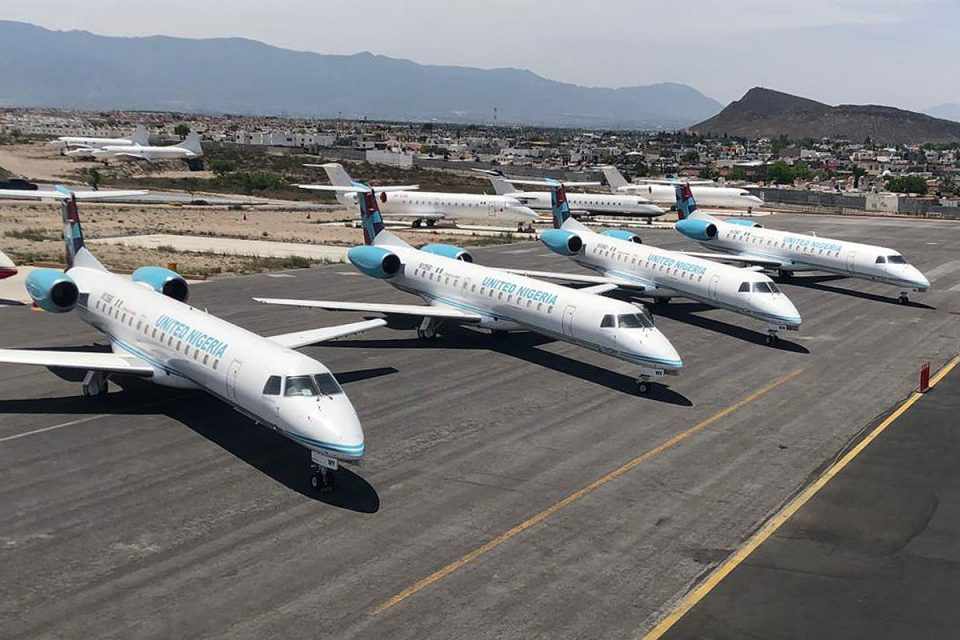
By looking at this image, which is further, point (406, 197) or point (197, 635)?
point (406, 197)

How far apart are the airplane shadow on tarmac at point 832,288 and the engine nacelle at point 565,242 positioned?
518 inches

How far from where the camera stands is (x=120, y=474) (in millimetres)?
19547

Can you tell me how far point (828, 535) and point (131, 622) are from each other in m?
12.1

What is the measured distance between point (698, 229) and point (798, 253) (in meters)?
5.46

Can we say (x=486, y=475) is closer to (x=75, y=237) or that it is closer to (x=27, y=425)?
(x=27, y=425)

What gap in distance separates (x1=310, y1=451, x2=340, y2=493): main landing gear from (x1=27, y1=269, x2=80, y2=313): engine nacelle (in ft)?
38.4

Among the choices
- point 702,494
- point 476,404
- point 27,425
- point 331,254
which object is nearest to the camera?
point 702,494

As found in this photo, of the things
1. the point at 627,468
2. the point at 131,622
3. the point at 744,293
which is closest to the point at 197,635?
the point at 131,622

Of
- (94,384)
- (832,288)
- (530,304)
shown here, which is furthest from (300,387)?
(832,288)

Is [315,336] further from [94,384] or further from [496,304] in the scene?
[496,304]

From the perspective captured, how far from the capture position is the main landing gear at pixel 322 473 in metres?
18.3

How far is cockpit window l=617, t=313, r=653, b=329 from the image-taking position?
26891mm

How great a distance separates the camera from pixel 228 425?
22766 millimetres

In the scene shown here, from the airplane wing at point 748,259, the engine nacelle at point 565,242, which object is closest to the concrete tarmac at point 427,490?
the engine nacelle at point 565,242
